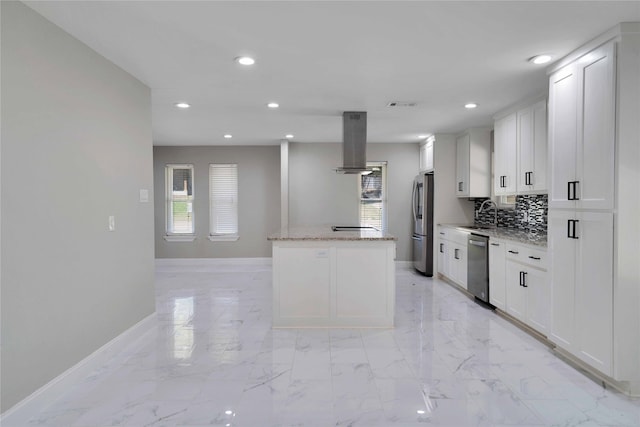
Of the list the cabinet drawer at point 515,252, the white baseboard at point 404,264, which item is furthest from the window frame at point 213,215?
the cabinet drawer at point 515,252

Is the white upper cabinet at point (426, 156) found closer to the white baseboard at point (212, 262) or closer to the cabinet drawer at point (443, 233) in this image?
the cabinet drawer at point (443, 233)

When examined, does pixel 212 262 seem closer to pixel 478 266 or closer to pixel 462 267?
pixel 462 267

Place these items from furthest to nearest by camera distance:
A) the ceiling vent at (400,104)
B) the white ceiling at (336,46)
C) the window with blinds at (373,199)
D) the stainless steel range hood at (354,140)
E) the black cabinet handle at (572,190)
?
1. the window with blinds at (373,199)
2. the stainless steel range hood at (354,140)
3. the ceiling vent at (400,104)
4. the black cabinet handle at (572,190)
5. the white ceiling at (336,46)

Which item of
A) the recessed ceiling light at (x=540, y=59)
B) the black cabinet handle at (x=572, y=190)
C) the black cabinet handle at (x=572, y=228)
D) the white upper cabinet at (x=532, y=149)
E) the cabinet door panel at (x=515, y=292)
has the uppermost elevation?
the recessed ceiling light at (x=540, y=59)

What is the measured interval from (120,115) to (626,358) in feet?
13.7

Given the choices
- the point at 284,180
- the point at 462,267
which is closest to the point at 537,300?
the point at 462,267

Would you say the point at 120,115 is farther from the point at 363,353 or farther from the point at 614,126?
the point at 614,126

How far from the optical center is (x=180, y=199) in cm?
741

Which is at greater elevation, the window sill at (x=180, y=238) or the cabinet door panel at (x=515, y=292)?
the window sill at (x=180, y=238)

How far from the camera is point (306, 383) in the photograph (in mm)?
2562

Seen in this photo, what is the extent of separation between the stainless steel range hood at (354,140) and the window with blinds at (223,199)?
10.8ft

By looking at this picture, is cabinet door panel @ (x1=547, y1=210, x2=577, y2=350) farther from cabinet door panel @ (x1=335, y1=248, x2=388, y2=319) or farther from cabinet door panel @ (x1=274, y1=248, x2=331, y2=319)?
cabinet door panel @ (x1=274, y1=248, x2=331, y2=319)

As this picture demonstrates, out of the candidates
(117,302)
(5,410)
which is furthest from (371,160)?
→ (5,410)

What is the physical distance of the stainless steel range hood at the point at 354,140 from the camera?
471 cm
